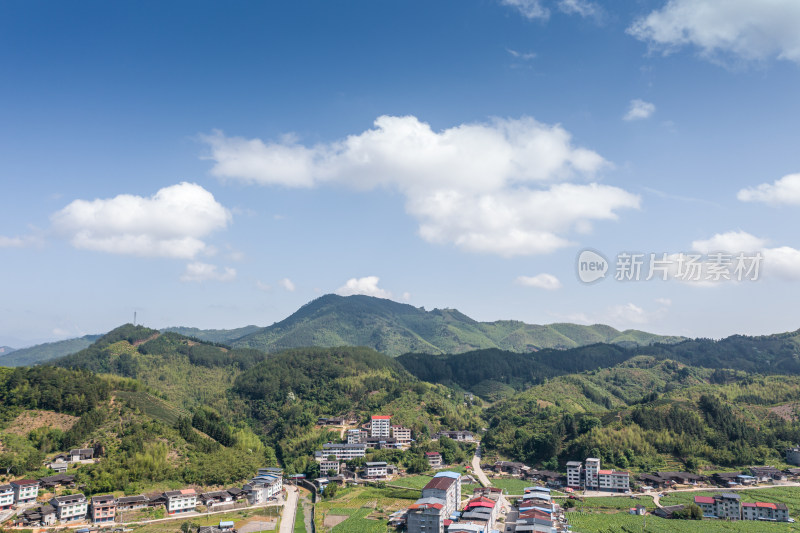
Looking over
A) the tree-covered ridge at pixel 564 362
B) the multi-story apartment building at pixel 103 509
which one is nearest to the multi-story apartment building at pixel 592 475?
→ the multi-story apartment building at pixel 103 509

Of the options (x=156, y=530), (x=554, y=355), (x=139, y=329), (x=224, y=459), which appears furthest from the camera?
(x=554, y=355)

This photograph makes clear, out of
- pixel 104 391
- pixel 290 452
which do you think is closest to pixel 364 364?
pixel 290 452

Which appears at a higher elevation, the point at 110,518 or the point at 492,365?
the point at 492,365

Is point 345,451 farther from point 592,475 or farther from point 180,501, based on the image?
point 592,475

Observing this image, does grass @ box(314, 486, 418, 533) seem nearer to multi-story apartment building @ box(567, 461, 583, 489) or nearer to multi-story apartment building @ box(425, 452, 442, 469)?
multi-story apartment building @ box(425, 452, 442, 469)

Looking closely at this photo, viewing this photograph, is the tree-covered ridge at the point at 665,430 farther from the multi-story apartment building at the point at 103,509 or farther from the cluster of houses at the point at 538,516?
the multi-story apartment building at the point at 103,509

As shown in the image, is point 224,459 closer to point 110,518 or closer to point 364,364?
point 110,518
